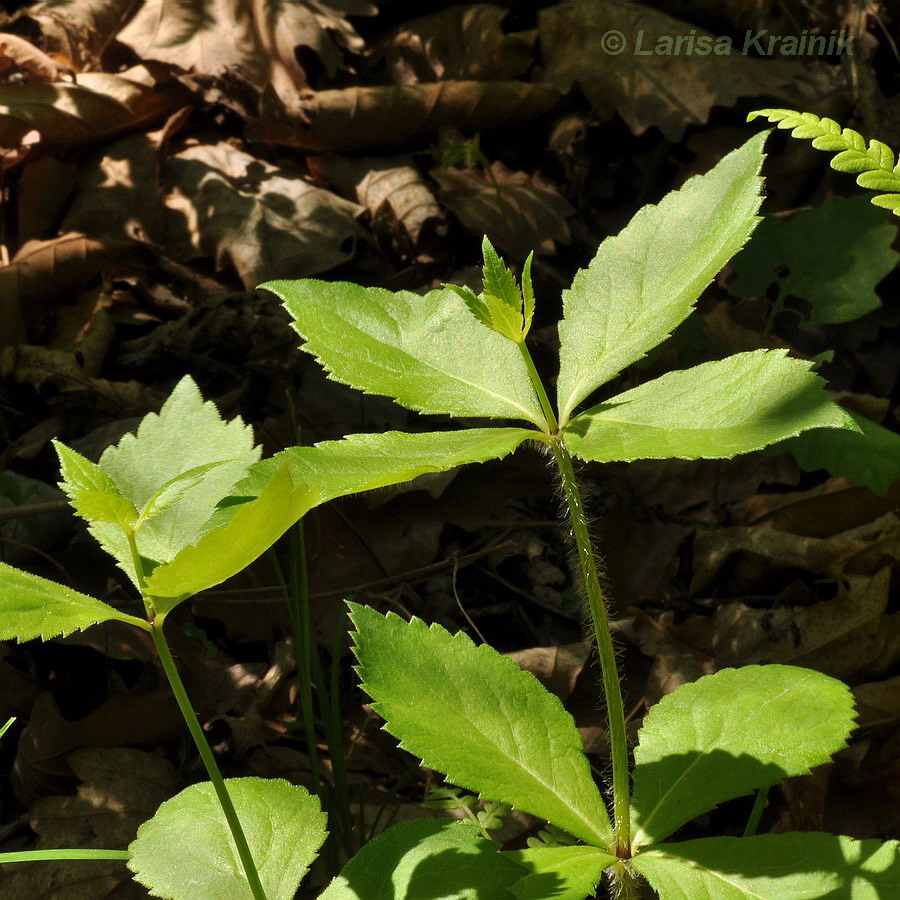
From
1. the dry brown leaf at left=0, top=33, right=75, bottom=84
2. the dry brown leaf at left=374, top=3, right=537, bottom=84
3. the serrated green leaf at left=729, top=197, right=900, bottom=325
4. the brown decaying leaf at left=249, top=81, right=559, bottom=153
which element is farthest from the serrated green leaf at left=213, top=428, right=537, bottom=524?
the dry brown leaf at left=0, top=33, right=75, bottom=84

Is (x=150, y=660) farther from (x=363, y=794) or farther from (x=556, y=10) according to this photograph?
(x=556, y=10)

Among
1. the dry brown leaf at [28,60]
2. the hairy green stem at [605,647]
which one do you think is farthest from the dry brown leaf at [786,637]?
the dry brown leaf at [28,60]

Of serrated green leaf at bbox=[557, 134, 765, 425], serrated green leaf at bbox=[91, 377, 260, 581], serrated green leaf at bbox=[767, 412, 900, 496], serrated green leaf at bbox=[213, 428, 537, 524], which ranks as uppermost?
serrated green leaf at bbox=[557, 134, 765, 425]

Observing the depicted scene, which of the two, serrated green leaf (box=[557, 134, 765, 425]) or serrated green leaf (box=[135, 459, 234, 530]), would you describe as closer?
serrated green leaf (box=[135, 459, 234, 530])

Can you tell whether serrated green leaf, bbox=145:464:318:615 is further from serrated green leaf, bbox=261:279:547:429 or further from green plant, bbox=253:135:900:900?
serrated green leaf, bbox=261:279:547:429

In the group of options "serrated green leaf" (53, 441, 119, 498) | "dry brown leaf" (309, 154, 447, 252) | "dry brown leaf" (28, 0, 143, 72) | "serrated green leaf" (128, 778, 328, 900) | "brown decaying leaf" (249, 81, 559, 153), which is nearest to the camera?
"serrated green leaf" (53, 441, 119, 498)

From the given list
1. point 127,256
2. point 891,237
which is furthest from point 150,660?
point 891,237
